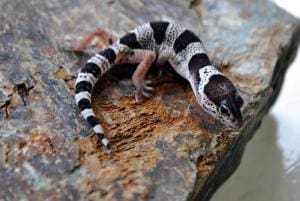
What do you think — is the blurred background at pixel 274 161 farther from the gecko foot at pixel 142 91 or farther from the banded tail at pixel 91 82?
the banded tail at pixel 91 82

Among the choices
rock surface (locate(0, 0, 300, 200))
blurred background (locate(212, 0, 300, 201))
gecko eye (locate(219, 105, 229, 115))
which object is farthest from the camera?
blurred background (locate(212, 0, 300, 201))

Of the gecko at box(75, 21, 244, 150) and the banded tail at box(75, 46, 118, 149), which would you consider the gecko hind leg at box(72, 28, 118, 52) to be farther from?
the banded tail at box(75, 46, 118, 149)

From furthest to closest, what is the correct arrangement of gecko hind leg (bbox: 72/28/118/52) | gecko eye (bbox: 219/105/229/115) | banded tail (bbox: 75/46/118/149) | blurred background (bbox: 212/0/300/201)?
blurred background (bbox: 212/0/300/201), gecko hind leg (bbox: 72/28/118/52), gecko eye (bbox: 219/105/229/115), banded tail (bbox: 75/46/118/149)

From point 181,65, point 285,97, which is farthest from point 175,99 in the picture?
point 285,97

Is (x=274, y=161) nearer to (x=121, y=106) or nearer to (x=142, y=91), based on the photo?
(x=142, y=91)

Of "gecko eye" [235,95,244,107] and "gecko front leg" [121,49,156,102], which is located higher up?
"gecko eye" [235,95,244,107]

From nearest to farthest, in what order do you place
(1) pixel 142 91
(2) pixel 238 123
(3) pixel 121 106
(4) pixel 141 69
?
(2) pixel 238 123 < (3) pixel 121 106 < (1) pixel 142 91 < (4) pixel 141 69

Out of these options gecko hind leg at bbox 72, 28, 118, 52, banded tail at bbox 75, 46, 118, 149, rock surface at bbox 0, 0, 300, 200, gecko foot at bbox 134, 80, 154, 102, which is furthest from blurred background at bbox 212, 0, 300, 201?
gecko hind leg at bbox 72, 28, 118, 52

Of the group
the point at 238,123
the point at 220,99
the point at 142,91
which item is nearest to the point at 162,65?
the point at 142,91
